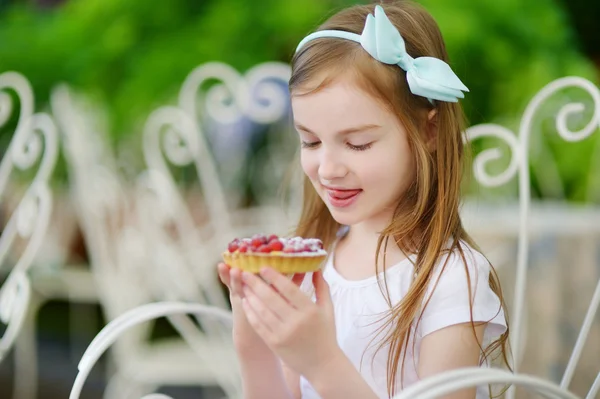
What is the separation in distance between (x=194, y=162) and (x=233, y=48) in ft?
1.86

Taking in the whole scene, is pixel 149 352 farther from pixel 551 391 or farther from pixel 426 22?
pixel 551 391

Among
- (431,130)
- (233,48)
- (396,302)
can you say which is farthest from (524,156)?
(233,48)

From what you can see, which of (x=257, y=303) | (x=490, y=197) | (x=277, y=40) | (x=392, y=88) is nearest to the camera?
(x=257, y=303)

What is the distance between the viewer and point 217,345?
8.21ft

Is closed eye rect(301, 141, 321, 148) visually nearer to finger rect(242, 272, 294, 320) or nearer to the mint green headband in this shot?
the mint green headband

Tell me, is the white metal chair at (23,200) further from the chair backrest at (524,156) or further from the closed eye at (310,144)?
the chair backrest at (524,156)

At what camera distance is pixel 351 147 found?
1.21 m

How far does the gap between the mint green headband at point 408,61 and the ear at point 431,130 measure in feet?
0.13

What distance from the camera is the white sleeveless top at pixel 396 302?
120cm

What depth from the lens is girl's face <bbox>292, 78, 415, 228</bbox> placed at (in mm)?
1200

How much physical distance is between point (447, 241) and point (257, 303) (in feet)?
1.12

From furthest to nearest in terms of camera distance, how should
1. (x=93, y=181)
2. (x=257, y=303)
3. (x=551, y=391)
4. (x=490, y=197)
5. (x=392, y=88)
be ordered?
(x=490, y=197) → (x=93, y=181) → (x=392, y=88) → (x=257, y=303) → (x=551, y=391)

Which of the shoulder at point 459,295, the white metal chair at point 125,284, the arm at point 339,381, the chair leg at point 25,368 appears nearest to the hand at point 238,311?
the arm at point 339,381

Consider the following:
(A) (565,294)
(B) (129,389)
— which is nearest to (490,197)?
(A) (565,294)
